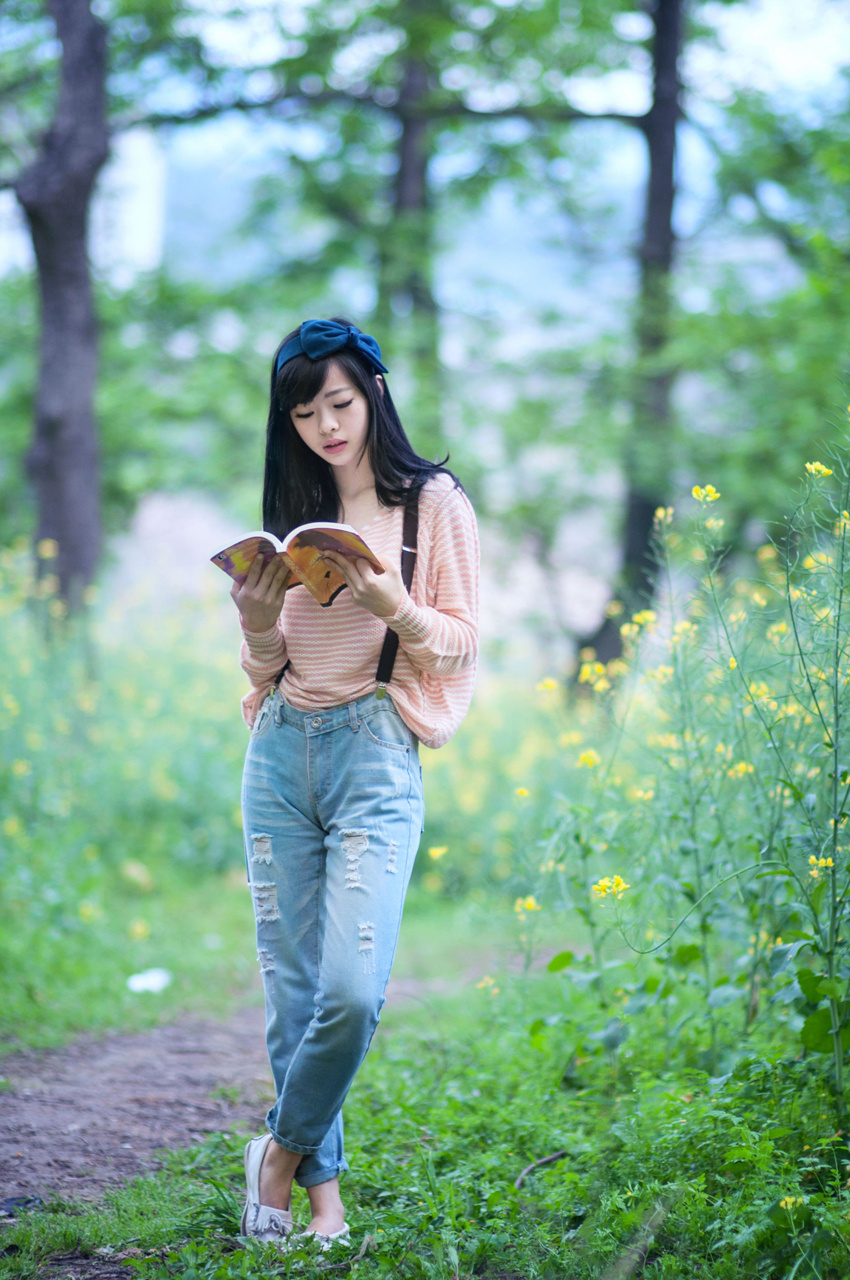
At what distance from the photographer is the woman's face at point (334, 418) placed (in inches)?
91.2

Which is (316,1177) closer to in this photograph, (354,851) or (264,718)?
(354,851)

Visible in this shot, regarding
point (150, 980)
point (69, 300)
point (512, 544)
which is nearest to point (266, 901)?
Answer: point (150, 980)

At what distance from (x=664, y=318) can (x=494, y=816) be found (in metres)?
5.65

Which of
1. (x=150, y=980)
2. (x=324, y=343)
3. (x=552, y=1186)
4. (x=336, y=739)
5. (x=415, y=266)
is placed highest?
(x=415, y=266)

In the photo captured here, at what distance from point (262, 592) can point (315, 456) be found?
1.41 feet

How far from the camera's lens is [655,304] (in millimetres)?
10344

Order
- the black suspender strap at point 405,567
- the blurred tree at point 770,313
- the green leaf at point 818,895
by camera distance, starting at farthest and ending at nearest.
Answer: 1. the blurred tree at point 770,313
2. the green leaf at point 818,895
3. the black suspender strap at point 405,567

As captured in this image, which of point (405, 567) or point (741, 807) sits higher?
point (405, 567)

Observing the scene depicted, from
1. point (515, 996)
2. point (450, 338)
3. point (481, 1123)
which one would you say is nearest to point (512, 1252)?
point (481, 1123)

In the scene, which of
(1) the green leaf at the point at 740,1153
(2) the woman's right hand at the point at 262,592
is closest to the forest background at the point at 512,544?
(1) the green leaf at the point at 740,1153

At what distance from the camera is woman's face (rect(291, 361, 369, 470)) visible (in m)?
2.32

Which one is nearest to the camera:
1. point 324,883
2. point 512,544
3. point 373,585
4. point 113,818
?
point 373,585

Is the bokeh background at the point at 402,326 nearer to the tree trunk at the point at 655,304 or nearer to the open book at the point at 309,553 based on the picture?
the tree trunk at the point at 655,304

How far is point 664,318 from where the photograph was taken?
1015 centimetres
